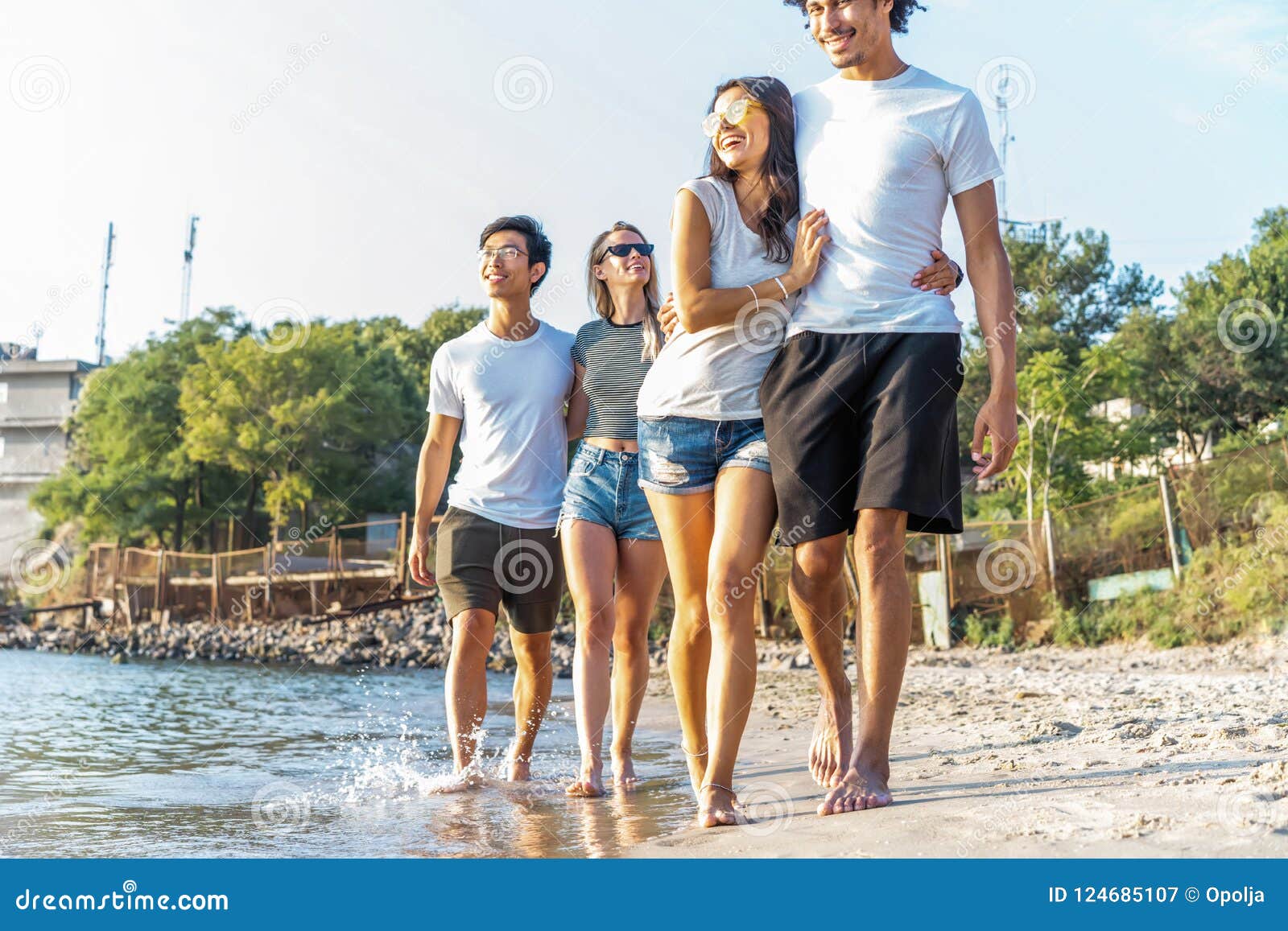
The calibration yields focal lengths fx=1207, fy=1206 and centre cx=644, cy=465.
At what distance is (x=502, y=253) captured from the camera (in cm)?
498

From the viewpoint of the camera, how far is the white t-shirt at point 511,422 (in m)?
4.85

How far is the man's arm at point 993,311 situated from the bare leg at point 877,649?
0.31 metres

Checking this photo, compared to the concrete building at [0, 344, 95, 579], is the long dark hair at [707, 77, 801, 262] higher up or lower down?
lower down

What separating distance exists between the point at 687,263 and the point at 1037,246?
113ft

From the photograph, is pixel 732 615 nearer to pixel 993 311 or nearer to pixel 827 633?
pixel 827 633

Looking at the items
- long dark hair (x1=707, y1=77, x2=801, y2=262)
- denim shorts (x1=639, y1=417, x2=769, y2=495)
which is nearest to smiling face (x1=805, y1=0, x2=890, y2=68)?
long dark hair (x1=707, y1=77, x2=801, y2=262)

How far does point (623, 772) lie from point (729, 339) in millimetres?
1988

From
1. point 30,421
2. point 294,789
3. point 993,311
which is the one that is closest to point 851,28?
point 993,311

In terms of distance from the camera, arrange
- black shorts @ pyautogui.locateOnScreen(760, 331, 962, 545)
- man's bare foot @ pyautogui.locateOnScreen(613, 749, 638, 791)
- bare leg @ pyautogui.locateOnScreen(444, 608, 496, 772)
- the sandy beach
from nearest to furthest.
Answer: the sandy beach → black shorts @ pyautogui.locateOnScreen(760, 331, 962, 545) → man's bare foot @ pyautogui.locateOnScreen(613, 749, 638, 791) → bare leg @ pyautogui.locateOnScreen(444, 608, 496, 772)

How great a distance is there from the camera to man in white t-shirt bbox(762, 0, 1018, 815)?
10.00 ft

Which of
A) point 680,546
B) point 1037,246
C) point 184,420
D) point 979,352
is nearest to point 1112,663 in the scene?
point 680,546

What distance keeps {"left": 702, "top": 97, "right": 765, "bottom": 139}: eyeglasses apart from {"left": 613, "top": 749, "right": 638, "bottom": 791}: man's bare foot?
2.40m

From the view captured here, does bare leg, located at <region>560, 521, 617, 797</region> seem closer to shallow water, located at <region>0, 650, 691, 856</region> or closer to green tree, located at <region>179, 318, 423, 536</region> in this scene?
shallow water, located at <region>0, 650, 691, 856</region>
